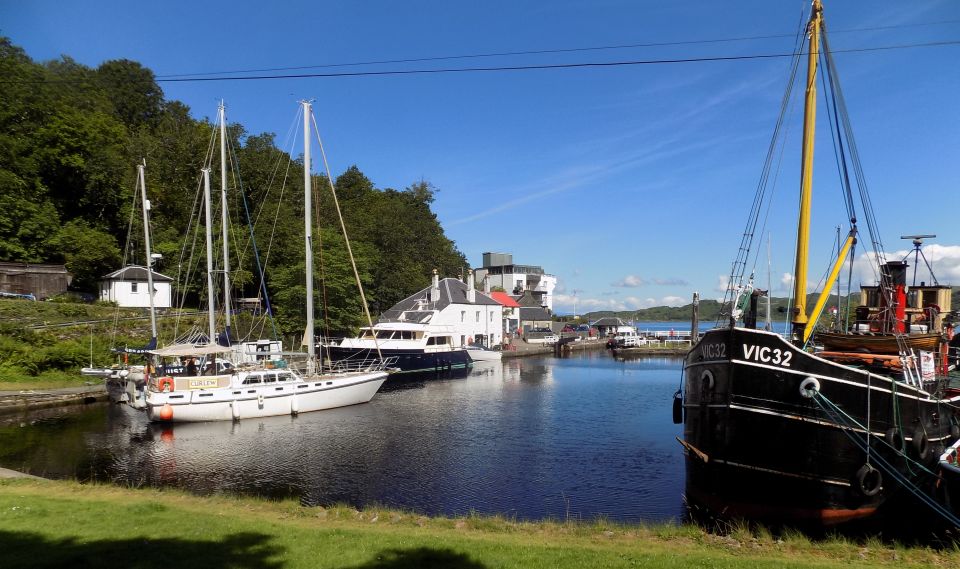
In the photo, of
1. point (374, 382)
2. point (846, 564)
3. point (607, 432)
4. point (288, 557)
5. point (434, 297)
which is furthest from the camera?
point (434, 297)

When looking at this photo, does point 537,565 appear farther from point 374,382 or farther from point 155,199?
point 155,199

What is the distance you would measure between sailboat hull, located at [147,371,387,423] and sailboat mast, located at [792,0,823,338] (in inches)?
917

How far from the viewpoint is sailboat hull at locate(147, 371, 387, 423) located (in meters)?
27.7

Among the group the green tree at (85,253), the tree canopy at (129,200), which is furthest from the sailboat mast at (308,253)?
the green tree at (85,253)

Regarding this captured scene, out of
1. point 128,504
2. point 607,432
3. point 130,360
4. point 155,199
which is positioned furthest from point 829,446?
point 155,199

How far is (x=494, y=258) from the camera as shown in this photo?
137875 mm

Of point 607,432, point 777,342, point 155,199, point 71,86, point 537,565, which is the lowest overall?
point 607,432

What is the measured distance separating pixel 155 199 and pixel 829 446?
6080cm

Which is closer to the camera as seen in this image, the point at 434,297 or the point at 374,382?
the point at 374,382

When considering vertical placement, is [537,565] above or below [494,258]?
below

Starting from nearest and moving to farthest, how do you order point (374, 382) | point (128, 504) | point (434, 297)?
1. point (128, 504)
2. point (374, 382)
3. point (434, 297)

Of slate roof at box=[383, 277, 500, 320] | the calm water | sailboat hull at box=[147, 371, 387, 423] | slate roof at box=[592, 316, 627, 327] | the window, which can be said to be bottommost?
the calm water

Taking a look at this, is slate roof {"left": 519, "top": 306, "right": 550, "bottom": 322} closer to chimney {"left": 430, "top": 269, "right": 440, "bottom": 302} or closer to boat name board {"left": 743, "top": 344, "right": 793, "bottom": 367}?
chimney {"left": 430, "top": 269, "right": 440, "bottom": 302}

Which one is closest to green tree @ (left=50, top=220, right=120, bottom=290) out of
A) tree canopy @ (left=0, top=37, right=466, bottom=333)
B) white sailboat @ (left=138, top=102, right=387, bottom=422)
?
tree canopy @ (left=0, top=37, right=466, bottom=333)
